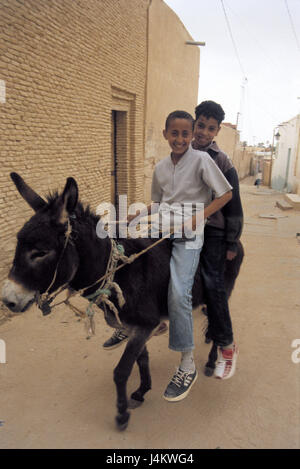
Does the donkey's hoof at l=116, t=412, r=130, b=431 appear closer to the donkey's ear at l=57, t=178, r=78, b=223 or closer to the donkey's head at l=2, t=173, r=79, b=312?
the donkey's head at l=2, t=173, r=79, b=312

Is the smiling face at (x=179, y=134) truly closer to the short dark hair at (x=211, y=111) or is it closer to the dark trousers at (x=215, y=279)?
the dark trousers at (x=215, y=279)

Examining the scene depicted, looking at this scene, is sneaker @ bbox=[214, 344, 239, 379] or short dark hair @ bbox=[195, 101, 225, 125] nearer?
sneaker @ bbox=[214, 344, 239, 379]

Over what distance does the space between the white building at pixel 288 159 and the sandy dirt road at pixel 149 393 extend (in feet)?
46.4

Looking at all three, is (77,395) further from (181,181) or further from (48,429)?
(181,181)

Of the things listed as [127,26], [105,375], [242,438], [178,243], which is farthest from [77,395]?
[127,26]

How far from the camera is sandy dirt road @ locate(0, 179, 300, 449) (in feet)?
8.43

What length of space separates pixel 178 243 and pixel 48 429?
1.72 m

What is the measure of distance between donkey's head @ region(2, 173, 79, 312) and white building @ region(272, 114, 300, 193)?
16269 millimetres

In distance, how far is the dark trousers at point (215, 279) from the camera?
282 centimetres

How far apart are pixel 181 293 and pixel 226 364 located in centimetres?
91

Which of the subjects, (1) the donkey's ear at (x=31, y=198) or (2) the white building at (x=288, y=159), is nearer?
(1) the donkey's ear at (x=31, y=198)

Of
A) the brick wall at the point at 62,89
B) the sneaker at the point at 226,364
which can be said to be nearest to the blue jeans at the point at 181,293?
the sneaker at the point at 226,364

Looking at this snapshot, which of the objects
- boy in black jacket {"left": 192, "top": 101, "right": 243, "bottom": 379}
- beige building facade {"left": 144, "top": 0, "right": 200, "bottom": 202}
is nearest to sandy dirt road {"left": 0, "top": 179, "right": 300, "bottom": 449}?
boy in black jacket {"left": 192, "top": 101, "right": 243, "bottom": 379}

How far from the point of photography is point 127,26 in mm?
8688
